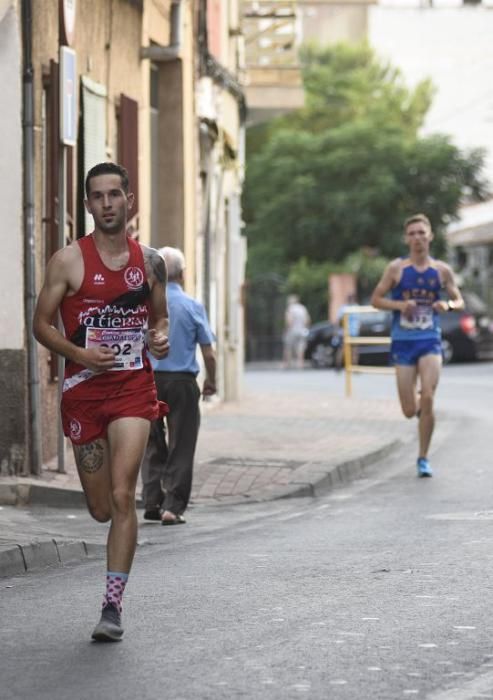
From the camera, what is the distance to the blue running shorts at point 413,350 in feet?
48.2

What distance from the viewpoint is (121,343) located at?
752 cm

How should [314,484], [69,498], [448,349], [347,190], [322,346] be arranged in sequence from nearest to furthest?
[69,498] → [314,484] → [448,349] → [322,346] → [347,190]

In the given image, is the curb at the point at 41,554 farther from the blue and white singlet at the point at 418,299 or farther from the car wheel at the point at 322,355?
the car wheel at the point at 322,355

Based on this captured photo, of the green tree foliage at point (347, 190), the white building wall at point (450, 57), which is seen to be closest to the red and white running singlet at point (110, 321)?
the green tree foliage at point (347, 190)

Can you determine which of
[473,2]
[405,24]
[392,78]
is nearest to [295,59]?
[392,78]

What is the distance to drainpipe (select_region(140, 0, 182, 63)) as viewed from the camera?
19.0 meters

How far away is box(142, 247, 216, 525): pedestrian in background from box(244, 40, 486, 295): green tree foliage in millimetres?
41570

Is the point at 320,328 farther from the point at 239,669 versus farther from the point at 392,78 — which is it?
the point at 239,669

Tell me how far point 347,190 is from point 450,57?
89.8ft

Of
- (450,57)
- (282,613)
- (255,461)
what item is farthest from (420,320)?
(450,57)

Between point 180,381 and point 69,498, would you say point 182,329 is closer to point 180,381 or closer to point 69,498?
point 180,381

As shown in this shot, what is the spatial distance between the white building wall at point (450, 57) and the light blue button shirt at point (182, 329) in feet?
225

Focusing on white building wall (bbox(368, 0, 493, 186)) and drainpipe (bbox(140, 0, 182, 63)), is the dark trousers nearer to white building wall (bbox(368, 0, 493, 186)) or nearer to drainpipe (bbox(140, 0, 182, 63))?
drainpipe (bbox(140, 0, 182, 63))

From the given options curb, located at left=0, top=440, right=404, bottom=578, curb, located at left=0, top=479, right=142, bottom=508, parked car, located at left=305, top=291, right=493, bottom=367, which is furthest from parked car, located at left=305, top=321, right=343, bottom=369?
curb, located at left=0, top=479, right=142, bottom=508
